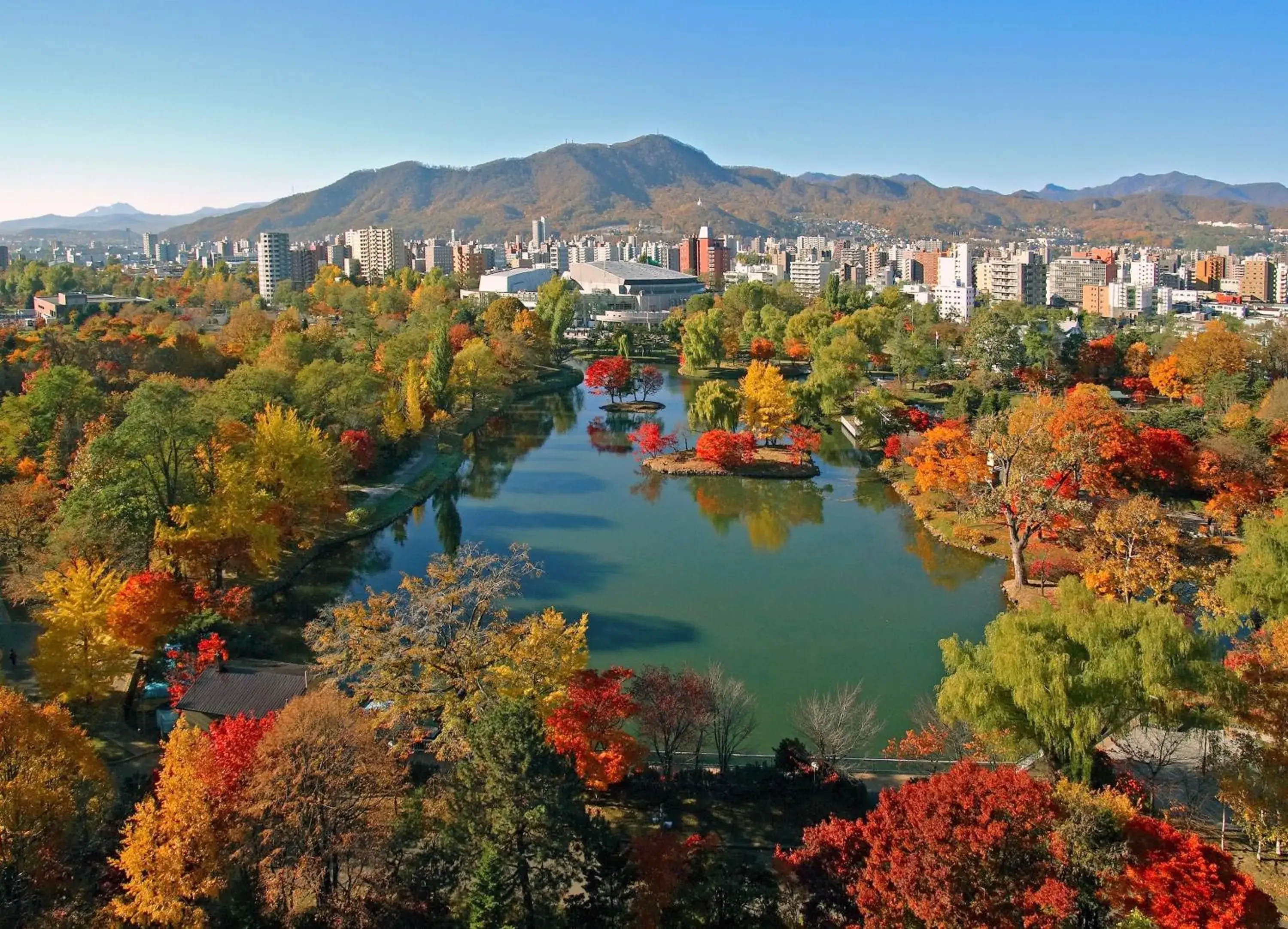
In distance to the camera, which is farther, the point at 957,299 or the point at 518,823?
the point at 957,299

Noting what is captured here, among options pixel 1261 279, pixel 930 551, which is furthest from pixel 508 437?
pixel 1261 279

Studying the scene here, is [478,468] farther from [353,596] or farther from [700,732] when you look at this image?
[700,732]

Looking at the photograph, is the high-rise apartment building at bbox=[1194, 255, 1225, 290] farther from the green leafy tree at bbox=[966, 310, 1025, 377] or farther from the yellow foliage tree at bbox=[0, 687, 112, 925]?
the yellow foliage tree at bbox=[0, 687, 112, 925]

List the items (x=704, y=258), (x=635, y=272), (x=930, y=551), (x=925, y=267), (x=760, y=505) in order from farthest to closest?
(x=704, y=258) → (x=925, y=267) → (x=635, y=272) → (x=760, y=505) → (x=930, y=551)

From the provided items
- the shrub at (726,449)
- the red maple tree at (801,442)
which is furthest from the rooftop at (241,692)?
the red maple tree at (801,442)

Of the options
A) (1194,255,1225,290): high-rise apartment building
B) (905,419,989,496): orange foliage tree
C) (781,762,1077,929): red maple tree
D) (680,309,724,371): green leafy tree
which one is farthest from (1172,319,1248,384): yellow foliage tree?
(1194,255,1225,290): high-rise apartment building

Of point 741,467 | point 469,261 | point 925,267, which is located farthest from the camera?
point 925,267

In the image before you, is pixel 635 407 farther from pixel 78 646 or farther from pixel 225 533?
pixel 78 646
